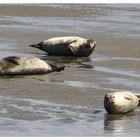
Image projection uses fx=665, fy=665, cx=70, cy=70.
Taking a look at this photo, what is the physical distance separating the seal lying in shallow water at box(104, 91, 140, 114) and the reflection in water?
0.05m

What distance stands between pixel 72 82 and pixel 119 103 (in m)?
2.16

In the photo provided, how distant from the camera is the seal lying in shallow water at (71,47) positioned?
1134 centimetres

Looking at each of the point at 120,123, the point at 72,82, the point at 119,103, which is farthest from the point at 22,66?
the point at 120,123

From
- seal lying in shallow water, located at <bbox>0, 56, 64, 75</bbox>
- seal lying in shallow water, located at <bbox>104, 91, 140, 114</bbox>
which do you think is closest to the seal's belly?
seal lying in shallow water, located at <bbox>0, 56, 64, 75</bbox>

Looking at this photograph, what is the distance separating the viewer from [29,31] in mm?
14773

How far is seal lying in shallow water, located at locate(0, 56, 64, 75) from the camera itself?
29.9ft

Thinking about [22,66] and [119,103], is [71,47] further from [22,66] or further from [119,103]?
[119,103]

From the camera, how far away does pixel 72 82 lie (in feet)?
28.6

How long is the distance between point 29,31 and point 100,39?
1935mm

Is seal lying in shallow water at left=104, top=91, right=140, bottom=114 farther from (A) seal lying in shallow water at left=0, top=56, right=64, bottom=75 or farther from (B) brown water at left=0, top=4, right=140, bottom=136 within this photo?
(A) seal lying in shallow water at left=0, top=56, right=64, bottom=75

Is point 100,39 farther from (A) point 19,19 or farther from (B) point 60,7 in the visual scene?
(B) point 60,7

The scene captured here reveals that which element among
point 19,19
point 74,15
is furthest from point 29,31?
point 74,15

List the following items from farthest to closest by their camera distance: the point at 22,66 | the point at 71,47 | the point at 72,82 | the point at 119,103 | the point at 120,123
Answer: the point at 71,47
the point at 22,66
the point at 72,82
the point at 119,103
the point at 120,123

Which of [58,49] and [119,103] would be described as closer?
[119,103]
